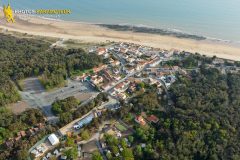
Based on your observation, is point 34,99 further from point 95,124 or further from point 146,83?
point 146,83

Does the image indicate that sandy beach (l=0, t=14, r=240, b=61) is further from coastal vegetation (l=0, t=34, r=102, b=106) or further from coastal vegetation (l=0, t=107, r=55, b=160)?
coastal vegetation (l=0, t=107, r=55, b=160)

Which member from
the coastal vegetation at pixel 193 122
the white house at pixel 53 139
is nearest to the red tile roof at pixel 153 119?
the coastal vegetation at pixel 193 122

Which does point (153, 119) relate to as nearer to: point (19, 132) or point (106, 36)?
point (19, 132)

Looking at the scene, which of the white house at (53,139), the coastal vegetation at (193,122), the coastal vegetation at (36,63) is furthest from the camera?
the coastal vegetation at (36,63)

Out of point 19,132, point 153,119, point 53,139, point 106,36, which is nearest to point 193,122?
point 153,119

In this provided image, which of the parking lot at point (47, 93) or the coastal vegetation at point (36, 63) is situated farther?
the coastal vegetation at point (36, 63)

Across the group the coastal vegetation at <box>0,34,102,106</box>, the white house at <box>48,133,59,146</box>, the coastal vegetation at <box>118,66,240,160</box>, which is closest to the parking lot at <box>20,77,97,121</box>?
the coastal vegetation at <box>0,34,102,106</box>

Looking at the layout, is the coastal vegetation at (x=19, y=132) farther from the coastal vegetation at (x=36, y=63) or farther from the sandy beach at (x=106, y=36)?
the sandy beach at (x=106, y=36)

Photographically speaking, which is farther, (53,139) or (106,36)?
(106,36)

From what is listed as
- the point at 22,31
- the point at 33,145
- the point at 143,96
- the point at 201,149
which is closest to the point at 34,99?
the point at 33,145

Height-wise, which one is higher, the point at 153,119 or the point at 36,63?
the point at 36,63
